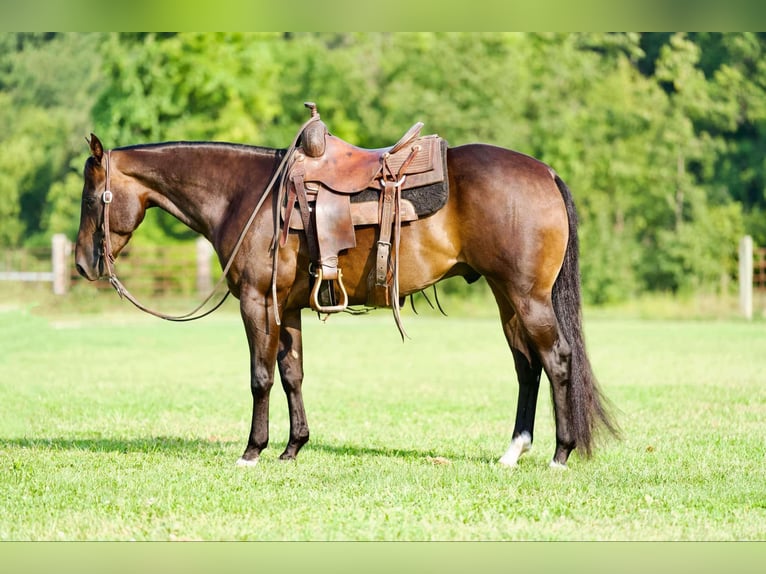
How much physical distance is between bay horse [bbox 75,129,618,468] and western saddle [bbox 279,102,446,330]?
11 cm

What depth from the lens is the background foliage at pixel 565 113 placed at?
96.4 ft

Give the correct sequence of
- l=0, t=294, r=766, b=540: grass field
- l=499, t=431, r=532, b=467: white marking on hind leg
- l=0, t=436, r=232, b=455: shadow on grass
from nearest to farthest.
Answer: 1. l=0, t=294, r=766, b=540: grass field
2. l=499, t=431, r=532, b=467: white marking on hind leg
3. l=0, t=436, r=232, b=455: shadow on grass

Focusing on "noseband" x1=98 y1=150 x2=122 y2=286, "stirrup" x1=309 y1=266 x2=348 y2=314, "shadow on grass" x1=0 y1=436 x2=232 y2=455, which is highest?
"noseband" x1=98 y1=150 x2=122 y2=286

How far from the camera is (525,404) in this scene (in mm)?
6977

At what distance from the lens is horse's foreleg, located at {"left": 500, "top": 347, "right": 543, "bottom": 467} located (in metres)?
6.88

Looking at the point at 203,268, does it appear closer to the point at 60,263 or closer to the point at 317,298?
the point at 60,263

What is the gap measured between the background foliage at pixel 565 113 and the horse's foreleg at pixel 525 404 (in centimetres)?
2116

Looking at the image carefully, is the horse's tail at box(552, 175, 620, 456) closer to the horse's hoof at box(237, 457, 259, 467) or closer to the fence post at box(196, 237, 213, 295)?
the horse's hoof at box(237, 457, 259, 467)

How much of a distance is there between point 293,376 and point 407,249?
122cm

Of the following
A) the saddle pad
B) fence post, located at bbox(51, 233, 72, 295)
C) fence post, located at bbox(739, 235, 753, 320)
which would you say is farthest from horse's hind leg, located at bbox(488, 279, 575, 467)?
fence post, located at bbox(51, 233, 72, 295)

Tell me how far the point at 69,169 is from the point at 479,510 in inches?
1449

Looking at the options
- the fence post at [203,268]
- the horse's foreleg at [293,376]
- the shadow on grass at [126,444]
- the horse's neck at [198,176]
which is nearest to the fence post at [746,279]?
the fence post at [203,268]

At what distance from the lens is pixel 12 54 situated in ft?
115

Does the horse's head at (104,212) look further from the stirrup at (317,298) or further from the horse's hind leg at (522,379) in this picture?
the horse's hind leg at (522,379)
